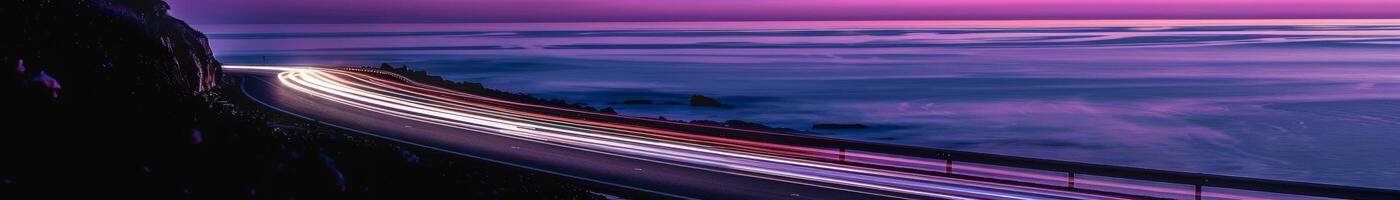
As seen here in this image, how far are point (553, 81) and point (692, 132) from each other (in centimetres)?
5005

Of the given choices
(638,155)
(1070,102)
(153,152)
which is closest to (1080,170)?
(638,155)

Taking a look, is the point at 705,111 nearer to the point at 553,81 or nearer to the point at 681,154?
the point at 681,154

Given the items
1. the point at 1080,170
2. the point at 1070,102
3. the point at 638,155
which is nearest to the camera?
the point at 1080,170

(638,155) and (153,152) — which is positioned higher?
(153,152)

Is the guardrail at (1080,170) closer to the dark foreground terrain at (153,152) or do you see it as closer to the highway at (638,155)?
the highway at (638,155)

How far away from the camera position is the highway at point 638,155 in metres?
14.2

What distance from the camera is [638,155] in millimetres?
18328

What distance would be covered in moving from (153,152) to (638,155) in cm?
1149

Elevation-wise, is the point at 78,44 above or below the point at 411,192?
above

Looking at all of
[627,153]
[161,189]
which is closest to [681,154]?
[627,153]

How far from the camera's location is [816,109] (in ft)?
166

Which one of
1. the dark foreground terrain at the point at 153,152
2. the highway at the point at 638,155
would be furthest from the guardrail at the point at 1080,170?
the dark foreground terrain at the point at 153,152

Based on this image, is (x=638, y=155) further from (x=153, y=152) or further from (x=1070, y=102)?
(x=1070, y=102)

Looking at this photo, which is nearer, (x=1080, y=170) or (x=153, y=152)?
(x=153, y=152)
